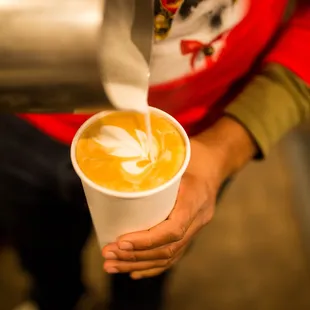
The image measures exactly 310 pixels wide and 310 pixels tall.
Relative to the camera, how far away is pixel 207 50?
62 centimetres

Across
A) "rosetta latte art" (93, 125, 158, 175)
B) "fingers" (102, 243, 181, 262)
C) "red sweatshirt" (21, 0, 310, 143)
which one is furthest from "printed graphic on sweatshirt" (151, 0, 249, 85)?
"fingers" (102, 243, 181, 262)

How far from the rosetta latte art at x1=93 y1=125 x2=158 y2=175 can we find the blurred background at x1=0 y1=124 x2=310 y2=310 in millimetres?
668

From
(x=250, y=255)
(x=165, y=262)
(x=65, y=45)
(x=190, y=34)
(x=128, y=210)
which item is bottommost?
(x=250, y=255)

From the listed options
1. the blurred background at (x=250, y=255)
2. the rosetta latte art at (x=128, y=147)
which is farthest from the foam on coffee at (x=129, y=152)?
the blurred background at (x=250, y=255)

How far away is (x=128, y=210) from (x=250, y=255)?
2.52ft

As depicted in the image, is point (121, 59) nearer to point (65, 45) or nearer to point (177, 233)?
point (65, 45)

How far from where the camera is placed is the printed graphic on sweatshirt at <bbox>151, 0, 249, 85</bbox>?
555mm

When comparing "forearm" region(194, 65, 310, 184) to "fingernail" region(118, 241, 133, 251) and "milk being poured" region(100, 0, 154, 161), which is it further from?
"milk being poured" region(100, 0, 154, 161)

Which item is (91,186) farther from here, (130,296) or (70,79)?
(130,296)

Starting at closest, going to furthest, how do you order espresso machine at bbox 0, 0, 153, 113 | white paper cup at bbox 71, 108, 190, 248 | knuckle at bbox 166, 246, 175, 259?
espresso machine at bbox 0, 0, 153, 113 < white paper cup at bbox 71, 108, 190, 248 < knuckle at bbox 166, 246, 175, 259

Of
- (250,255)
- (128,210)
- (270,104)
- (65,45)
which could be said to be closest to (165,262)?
(128,210)

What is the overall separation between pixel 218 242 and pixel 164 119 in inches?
29.5

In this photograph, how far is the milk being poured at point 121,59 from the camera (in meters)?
0.36

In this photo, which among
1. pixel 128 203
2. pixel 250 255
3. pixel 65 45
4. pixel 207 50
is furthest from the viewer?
pixel 250 255
